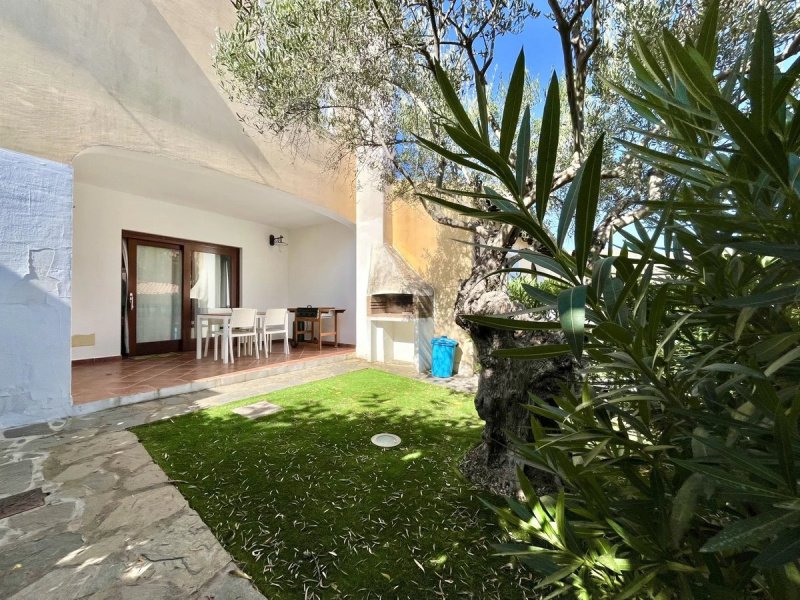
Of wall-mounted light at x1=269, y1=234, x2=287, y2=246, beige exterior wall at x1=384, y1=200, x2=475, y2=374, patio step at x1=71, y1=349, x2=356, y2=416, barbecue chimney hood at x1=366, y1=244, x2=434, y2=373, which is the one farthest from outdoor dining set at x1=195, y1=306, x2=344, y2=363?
beige exterior wall at x1=384, y1=200, x2=475, y2=374

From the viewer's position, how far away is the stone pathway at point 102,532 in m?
1.72

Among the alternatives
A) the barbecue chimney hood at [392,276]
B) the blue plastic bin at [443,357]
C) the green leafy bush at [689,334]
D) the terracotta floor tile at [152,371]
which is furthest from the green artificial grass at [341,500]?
the barbecue chimney hood at [392,276]

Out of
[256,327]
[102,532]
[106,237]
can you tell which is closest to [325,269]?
[256,327]

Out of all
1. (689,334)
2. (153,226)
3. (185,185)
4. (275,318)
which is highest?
(185,185)

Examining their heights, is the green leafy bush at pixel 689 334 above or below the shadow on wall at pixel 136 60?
below

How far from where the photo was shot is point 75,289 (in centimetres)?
670

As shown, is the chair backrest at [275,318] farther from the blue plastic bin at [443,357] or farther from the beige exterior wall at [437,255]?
the blue plastic bin at [443,357]

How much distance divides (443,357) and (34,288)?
5.88 m

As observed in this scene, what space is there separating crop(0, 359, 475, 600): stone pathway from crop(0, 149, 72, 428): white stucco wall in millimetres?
513

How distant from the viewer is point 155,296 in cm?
816

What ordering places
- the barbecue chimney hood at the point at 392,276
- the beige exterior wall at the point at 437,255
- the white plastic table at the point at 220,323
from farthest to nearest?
the barbecue chimney hood at the point at 392,276 → the white plastic table at the point at 220,323 → the beige exterior wall at the point at 437,255

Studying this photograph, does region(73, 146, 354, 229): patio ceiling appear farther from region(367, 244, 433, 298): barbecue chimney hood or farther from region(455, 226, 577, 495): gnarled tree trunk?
region(455, 226, 577, 495): gnarled tree trunk

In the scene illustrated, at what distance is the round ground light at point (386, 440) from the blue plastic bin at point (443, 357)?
3.13m

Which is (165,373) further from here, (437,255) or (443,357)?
(437,255)
